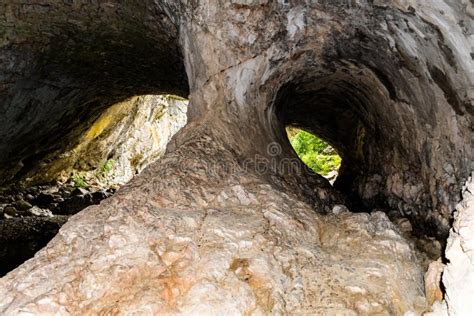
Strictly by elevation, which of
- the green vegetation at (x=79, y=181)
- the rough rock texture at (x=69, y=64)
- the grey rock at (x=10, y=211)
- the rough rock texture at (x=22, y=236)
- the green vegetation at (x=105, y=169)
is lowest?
the rough rock texture at (x=22, y=236)

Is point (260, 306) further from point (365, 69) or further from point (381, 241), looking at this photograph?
point (365, 69)

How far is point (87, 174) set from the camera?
8.95 m

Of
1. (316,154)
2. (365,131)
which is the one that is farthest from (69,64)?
(316,154)

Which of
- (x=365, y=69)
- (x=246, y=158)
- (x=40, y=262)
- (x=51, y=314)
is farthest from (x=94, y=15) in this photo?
(x=51, y=314)

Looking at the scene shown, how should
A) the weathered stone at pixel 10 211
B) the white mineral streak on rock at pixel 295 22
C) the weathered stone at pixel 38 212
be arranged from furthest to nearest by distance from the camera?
the weathered stone at pixel 38 212 < the weathered stone at pixel 10 211 < the white mineral streak on rock at pixel 295 22

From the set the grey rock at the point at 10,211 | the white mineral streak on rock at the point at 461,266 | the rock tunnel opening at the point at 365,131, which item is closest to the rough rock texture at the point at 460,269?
the white mineral streak on rock at the point at 461,266

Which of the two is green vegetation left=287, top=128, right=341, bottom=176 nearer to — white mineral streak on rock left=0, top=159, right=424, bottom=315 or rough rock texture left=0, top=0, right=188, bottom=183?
rough rock texture left=0, top=0, right=188, bottom=183

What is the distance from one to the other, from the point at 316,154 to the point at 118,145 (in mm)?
4864

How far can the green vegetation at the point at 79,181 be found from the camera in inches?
337

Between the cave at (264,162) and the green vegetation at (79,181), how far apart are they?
9.00ft

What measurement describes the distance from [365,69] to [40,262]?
9.87 ft

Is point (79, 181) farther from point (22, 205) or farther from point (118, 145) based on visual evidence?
point (22, 205)

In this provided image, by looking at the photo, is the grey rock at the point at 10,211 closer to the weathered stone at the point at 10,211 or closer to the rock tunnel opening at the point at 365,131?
the weathered stone at the point at 10,211

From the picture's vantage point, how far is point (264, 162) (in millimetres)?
3605
